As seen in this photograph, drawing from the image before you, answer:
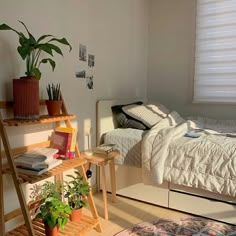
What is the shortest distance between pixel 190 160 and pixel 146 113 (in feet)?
2.51

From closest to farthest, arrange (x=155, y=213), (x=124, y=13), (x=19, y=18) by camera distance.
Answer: (x=19, y=18)
(x=155, y=213)
(x=124, y=13)

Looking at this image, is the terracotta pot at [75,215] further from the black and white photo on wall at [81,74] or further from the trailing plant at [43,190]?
the black and white photo on wall at [81,74]

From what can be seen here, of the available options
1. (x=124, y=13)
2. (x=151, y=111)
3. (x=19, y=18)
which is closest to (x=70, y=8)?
(x=19, y=18)

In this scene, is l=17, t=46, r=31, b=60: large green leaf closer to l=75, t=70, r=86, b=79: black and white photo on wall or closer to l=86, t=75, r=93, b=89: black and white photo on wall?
l=75, t=70, r=86, b=79: black and white photo on wall

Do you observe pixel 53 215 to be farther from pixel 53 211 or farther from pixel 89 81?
pixel 89 81

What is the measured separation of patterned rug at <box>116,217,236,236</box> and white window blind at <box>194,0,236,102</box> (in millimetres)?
1618

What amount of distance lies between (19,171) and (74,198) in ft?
1.68

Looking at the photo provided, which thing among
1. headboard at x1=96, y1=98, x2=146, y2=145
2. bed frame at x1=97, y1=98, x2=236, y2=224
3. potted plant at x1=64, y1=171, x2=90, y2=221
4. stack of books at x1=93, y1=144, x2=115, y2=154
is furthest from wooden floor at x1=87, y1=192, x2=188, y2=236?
headboard at x1=96, y1=98, x2=146, y2=145

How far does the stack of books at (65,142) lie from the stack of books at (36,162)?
0.53ft

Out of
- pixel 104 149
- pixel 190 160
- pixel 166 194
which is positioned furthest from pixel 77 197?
pixel 190 160

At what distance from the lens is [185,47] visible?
3344mm

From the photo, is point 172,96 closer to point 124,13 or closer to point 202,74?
point 202,74

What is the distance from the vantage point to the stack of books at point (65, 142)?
1873mm

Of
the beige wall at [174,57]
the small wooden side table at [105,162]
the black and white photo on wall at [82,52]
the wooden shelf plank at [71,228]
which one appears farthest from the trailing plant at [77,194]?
the beige wall at [174,57]
